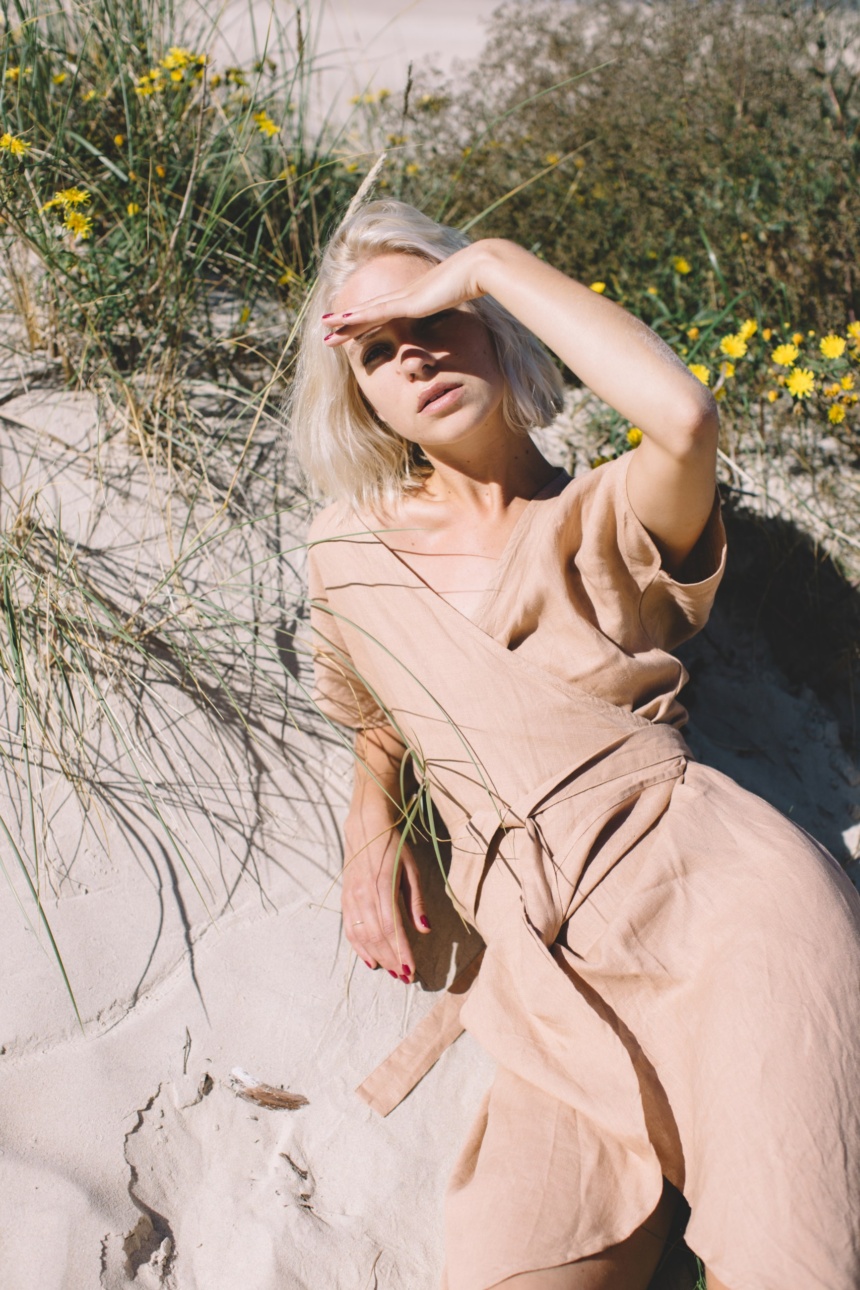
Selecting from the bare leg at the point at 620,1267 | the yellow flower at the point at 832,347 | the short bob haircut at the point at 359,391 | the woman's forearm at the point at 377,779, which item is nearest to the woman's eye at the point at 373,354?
the short bob haircut at the point at 359,391

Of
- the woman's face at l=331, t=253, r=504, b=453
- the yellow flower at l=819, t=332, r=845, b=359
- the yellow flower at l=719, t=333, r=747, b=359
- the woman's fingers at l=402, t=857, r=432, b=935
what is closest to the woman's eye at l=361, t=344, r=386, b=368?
the woman's face at l=331, t=253, r=504, b=453

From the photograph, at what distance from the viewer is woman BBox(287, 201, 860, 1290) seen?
4.63 feet

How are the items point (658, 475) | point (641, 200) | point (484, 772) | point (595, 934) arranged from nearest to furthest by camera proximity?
point (658, 475) → point (595, 934) → point (484, 772) → point (641, 200)

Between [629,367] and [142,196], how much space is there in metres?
1.81

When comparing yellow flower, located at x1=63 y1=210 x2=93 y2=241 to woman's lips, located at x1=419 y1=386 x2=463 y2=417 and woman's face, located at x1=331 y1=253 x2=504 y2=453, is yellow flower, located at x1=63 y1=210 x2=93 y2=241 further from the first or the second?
woman's lips, located at x1=419 y1=386 x2=463 y2=417

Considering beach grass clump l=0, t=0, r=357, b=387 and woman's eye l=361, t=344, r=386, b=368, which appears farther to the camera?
beach grass clump l=0, t=0, r=357, b=387

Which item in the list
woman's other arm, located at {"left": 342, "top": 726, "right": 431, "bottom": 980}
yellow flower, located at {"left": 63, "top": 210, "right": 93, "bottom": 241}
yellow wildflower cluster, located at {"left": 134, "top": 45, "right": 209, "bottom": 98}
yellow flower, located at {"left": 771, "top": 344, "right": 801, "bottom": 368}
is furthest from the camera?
yellow wildflower cluster, located at {"left": 134, "top": 45, "right": 209, "bottom": 98}

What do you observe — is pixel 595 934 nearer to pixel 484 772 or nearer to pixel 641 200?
pixel 484 772

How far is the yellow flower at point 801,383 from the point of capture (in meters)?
2.49

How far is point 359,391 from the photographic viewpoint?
6.59 feet

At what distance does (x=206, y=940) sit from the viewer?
6.68 ft

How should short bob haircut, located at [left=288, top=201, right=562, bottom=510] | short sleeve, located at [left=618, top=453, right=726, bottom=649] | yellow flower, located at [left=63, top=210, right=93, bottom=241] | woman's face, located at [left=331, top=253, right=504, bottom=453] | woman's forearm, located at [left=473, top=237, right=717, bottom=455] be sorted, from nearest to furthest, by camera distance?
woman's forearm, located at [left=473, top=237, right=717, bottom=455] < short sleeve, located at [left=618, top=453, right=726, bottom=649] < woman's face, located at [left=331, top=253, right=504, bottom=453] < short bob haircut, located at [left=288, top=201, right=562, bottom=510] < yellow flower, located at [left=63, top=210, right=93, bottom=241]

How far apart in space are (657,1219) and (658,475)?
1.19 meters

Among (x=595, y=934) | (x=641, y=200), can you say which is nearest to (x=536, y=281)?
(x=595, y=934)
